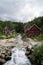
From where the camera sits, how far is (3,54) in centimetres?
4194

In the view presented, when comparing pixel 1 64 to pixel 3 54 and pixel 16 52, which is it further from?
pixel 16 52

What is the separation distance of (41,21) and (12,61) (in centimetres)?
7350

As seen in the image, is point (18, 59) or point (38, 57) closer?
point (38, 57)

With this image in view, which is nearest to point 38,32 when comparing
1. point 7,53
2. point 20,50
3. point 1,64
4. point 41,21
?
point 41,21

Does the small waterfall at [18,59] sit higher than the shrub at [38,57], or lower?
lower

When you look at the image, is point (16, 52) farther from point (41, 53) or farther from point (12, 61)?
point (41, 53)

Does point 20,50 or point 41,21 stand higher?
point 41,21

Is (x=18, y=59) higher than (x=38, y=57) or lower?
lower

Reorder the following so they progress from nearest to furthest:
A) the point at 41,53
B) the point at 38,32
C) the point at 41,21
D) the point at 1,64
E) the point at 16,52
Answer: the point at 41,53, the point at 1,64, the point at 16,52, the point at 38,32, the point at 41,21

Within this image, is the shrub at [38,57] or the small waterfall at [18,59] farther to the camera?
the small waterfall at [18,59]

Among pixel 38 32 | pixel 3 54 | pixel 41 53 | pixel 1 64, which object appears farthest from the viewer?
pixel 38 32

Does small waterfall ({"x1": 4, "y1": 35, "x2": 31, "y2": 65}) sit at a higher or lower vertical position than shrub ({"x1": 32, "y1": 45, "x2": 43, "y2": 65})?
lower

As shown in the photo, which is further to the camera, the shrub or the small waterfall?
the small waterfall

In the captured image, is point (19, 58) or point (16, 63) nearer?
point (16, 63)
